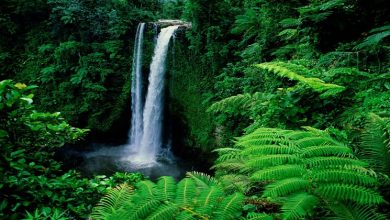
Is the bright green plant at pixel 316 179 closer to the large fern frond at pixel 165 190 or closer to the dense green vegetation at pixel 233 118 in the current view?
the dense green vegetation at pixel 233 118

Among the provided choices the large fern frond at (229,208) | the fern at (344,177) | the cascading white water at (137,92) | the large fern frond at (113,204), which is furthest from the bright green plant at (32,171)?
the cascading white water at (137,92)

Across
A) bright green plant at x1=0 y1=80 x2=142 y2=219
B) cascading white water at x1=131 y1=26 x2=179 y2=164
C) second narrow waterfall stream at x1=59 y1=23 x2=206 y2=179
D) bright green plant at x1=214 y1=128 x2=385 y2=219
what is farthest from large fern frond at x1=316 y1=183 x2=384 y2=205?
cascading white water at x1=131 y1=26 x2=179 y2=164

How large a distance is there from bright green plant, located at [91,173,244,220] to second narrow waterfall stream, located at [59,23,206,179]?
1033cm

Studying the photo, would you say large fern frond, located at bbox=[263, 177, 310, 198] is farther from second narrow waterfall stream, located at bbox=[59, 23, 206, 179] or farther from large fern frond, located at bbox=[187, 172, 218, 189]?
second narrow waterfall stream, located at bbox=[59, 23, 206, 179]

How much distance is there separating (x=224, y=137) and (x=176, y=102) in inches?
159

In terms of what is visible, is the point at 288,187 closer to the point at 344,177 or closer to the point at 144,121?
the point at 344,177

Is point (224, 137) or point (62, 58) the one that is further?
point (62, 58)

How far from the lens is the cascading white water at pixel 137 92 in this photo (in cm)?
1409

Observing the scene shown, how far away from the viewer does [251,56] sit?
10102mm

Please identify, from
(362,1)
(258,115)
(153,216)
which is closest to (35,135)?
(153,216)

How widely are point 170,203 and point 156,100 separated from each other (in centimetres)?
1207

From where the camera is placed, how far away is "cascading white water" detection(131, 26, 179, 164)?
44.7ft

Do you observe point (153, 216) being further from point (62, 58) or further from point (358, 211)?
point (62, 58)

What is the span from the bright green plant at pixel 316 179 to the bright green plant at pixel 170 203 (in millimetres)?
256
